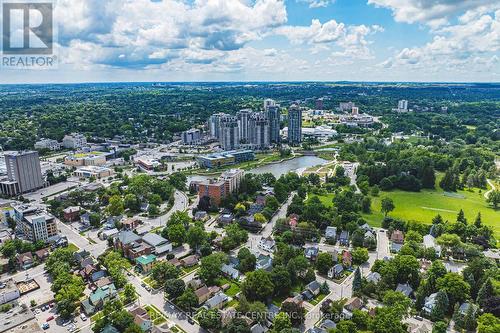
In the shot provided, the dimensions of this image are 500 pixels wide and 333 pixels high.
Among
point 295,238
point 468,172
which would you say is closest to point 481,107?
point 468,172

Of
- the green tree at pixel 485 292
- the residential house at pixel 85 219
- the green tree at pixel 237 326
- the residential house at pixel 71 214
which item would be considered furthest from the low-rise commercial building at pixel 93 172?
the green tree at pixel 485 292

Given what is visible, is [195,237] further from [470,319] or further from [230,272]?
[470,319]

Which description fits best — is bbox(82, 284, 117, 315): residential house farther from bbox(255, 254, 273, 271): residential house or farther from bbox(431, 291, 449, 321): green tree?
bbox(431, 291, 449, 321): green tree

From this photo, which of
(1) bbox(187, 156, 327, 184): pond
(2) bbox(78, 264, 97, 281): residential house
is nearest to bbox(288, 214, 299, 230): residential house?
(2) bbox(78, 264, 97, 281): residential house

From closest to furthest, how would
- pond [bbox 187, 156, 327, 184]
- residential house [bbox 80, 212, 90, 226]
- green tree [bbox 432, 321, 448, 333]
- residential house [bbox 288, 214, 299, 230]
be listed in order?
1. green tree [bbox 432, 321, 448, 333]
2. residential house [bbox 288, 214, 299, 230]
3. residential house [bbox 80, 212, 90, 226]
4. pond [bbox 187, 156, 327, 184]

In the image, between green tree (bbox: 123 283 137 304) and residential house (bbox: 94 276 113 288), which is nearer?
green tree (bbox: 123 283 137 304)

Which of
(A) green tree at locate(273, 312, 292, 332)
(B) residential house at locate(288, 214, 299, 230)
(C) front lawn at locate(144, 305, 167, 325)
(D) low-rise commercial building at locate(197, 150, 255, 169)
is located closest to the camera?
(A) green tree at locate(273, 312, 292, 332)
